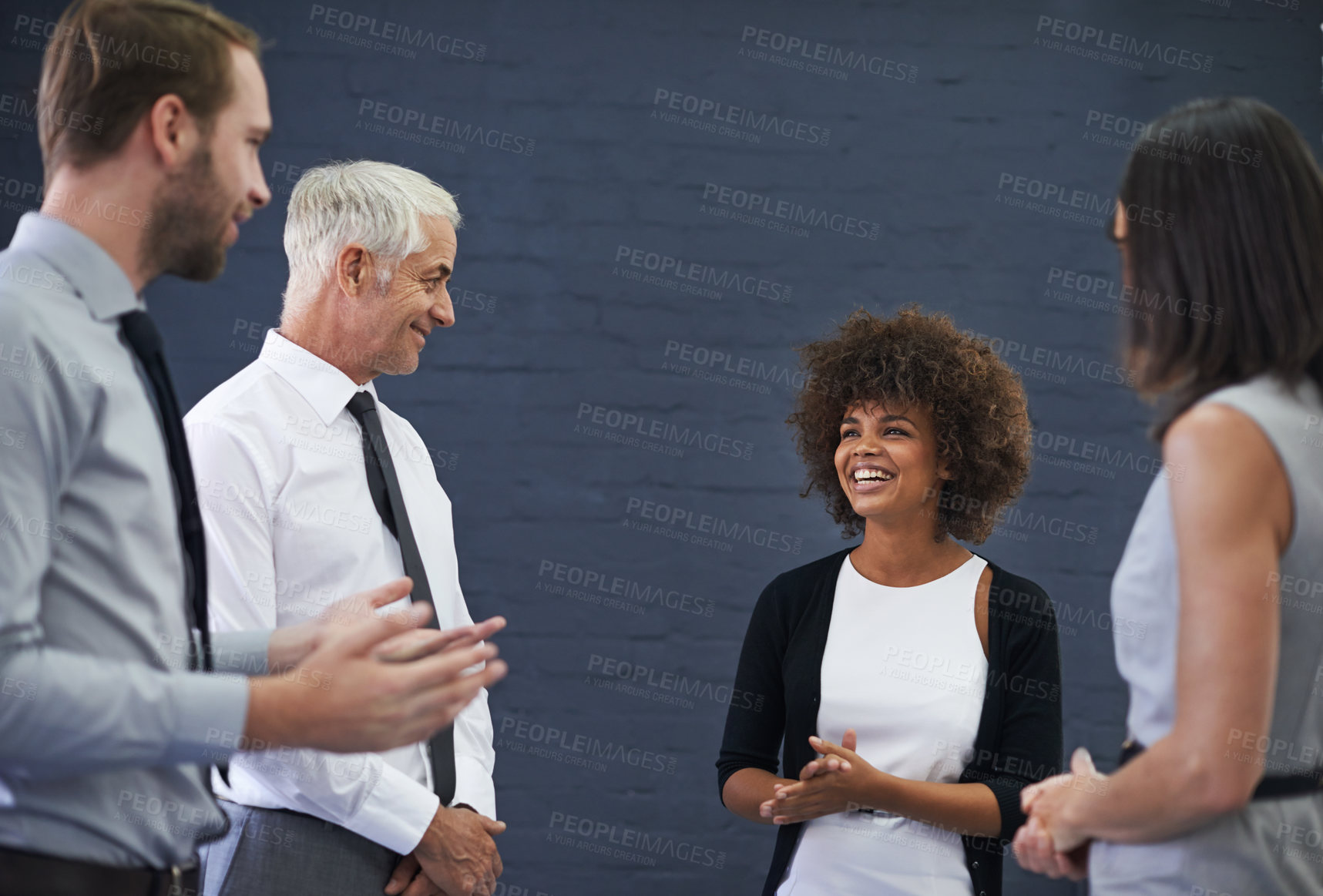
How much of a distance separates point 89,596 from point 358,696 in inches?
10.4

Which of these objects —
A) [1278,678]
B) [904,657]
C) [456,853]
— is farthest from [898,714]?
[1278,678]

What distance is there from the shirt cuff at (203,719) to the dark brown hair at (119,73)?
51 centimetres

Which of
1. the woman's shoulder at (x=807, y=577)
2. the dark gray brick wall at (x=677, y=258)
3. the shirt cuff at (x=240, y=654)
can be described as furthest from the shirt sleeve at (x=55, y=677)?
the dark gray brick wall at (x=677, y=258)

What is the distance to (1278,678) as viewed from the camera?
0.94 meters

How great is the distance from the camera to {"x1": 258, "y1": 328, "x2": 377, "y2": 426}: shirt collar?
5.48ft

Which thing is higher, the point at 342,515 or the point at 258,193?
the point at 258,193

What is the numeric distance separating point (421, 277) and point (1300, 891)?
4.90 ft

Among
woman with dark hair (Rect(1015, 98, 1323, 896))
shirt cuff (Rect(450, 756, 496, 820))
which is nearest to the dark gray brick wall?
shirt cuff (Rect(450, 756, 496, 820))

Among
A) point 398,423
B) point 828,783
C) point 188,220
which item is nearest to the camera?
point 188,220

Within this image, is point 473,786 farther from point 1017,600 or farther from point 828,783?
point 1017,600

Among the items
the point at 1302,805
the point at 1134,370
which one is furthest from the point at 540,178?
the point at 1302,805

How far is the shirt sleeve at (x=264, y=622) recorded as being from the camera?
1.45m

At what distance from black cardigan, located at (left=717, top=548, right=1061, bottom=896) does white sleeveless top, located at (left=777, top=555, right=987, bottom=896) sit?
21mm

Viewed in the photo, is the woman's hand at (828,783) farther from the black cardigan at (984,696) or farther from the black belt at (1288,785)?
the black belt at (1288,785)
